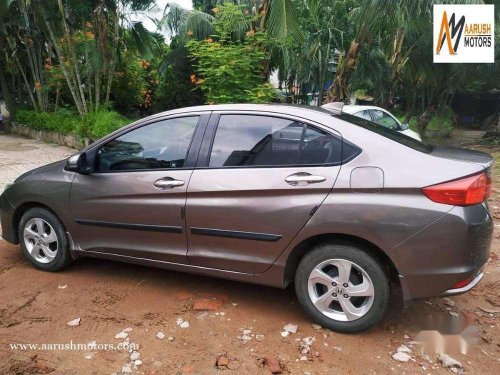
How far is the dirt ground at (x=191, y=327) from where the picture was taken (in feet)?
9.05

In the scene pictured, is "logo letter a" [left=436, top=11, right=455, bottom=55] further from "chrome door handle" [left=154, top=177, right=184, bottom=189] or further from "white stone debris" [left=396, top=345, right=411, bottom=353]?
"white stone debris" [left=396, top=345, right=411, bottom=353]

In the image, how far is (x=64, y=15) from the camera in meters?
10.9

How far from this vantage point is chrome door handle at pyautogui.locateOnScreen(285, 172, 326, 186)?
2985 millimetres

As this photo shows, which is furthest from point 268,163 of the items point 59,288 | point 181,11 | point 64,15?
point 181,11

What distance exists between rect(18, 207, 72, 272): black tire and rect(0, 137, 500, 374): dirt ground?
9 cm

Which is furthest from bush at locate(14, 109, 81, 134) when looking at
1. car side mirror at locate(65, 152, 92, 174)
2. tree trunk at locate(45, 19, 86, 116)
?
car side mirror at locate(65, 152, 92, 174)

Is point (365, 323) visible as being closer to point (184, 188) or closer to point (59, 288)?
point (184, 188)

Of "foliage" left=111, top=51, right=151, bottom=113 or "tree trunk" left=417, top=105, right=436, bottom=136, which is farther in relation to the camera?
"tree trunk" left=417, top=105, right=436, bottom=136

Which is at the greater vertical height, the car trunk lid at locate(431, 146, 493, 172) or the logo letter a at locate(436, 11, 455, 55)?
the logo letter a at locate(436, 11, 455, 55)

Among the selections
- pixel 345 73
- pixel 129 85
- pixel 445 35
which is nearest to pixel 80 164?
pixel 345 73

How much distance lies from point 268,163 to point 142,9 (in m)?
10.3

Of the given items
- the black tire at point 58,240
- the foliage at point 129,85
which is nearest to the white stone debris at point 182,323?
the black tire at point 58,240

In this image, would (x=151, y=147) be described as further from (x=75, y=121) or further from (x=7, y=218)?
(x=75, y=121)

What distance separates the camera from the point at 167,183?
134 inches
